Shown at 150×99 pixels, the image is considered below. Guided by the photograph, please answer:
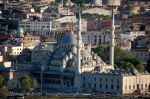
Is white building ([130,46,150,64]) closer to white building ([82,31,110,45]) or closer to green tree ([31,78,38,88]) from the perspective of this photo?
white building ([82,31,110,45])

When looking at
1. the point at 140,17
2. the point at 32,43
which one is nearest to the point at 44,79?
the point at 32,43

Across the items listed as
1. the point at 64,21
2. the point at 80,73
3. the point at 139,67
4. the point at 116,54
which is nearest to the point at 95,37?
the point at 64,21

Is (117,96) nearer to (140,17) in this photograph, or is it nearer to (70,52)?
(70,52)

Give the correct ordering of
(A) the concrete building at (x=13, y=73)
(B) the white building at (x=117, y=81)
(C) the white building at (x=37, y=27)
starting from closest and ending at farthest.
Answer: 1. (B) the white building at (x=117, y=81)
2. (A) the concrete building at (x=13, y=73)
3. (C) the white building at (x=37, y=27)

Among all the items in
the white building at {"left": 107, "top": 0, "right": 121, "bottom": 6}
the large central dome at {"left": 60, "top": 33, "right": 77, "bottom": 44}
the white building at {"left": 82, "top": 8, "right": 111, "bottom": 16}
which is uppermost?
the large central dome at {"left": 60, "top": 33, "right": 77, "bottom": 44}

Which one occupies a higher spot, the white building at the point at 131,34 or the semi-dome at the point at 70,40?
the semi-dome at the point at 70,40

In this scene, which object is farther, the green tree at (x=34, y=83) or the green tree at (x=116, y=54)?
the green tree at (x=116, y=54)

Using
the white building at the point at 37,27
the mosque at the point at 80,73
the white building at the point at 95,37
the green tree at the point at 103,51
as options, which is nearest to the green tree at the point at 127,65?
the mosque at the point at 80,73

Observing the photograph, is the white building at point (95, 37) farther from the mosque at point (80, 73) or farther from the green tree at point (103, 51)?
the mosque at point (80, 73)

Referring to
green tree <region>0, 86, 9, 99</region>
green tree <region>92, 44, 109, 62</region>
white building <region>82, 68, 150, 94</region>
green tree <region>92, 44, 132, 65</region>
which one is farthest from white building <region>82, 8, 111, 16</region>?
green tree <region>0, 86, 9, 99</region>

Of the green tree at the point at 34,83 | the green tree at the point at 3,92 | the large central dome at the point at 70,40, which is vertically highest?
the large central dome at the point at 70,40

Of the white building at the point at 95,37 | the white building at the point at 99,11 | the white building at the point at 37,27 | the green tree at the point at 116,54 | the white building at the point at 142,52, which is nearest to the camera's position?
the green tree at the point at 116,54

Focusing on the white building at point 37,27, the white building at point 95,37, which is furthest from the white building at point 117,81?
the white building at point 37,27

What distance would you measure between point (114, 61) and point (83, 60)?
18.9ft
